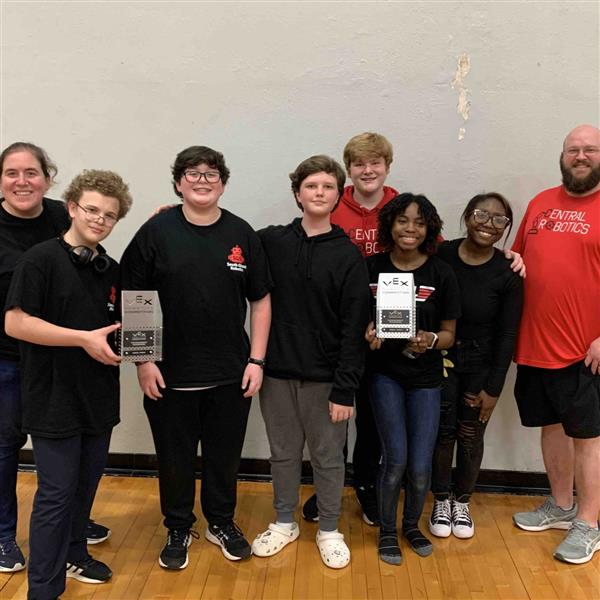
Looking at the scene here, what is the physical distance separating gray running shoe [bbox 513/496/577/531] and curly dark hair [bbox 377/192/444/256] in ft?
4.20

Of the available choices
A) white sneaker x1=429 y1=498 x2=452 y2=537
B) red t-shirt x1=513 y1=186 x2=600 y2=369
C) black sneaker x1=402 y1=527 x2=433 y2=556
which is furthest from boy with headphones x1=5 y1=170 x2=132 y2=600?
red t-shirt x1=513 y1=186 x2=600 y2=369

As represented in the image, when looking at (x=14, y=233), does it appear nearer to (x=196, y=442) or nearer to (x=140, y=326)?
(x=140, y=326)

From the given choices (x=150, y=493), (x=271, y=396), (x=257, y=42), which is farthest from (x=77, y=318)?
(x=257, y=42)

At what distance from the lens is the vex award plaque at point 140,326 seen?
1.81m

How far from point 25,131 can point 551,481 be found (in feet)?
9.53

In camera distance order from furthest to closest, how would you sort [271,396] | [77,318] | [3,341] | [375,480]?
[375,480] < [271,396] < [3,341] < [77,318]

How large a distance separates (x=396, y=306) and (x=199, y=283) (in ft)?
2.23

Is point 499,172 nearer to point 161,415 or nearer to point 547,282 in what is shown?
point 547,282

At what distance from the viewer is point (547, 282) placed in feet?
7.39

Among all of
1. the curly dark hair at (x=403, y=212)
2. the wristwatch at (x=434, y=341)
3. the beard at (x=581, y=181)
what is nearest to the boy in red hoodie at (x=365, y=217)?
the curly dark hair at (x=403, y=212)

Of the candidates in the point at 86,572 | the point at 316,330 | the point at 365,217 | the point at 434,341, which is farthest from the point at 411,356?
the point at 86,572

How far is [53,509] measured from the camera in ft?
5.91

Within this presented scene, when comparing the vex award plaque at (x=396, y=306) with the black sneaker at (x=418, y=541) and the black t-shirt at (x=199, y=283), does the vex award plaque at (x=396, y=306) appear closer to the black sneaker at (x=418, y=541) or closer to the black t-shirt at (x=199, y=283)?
the black t-shirt at (x=199, y=283)

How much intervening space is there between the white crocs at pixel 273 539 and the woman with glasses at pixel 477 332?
60 centimetres
